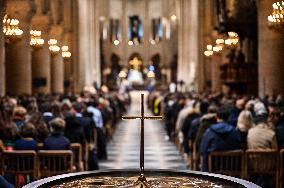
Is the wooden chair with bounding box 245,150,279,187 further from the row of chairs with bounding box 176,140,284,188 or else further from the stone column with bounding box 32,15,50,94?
the stone column with bounding box 32,15,50,94

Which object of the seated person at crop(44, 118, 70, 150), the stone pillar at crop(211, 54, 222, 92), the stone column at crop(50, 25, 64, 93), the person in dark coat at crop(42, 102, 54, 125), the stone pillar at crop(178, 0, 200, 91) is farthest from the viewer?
the stone pillar at crop(178, 0, 200, 91)

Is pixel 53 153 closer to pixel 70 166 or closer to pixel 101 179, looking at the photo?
pixel 70 166

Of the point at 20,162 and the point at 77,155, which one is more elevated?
the point at 20,162

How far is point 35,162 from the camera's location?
8984 mm

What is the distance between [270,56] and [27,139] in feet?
37.7

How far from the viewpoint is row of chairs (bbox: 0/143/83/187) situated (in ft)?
29.4

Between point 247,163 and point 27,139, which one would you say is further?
point 27,139

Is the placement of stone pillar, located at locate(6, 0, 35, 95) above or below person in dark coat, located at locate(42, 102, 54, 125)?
above

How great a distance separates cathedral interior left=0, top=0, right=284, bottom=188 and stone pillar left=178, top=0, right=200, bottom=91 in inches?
5.2

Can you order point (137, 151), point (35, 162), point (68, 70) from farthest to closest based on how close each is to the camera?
point (68, 70) < point (137, 151) < point (35, 162)

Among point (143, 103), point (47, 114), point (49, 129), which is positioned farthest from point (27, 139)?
point (143, 103)

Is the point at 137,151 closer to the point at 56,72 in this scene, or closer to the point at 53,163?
the point at 53,163

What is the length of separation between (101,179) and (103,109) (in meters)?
15.0

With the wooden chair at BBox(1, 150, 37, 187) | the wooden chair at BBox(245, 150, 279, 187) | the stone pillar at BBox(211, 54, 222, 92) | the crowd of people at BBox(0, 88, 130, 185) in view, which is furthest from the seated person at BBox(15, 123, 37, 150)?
the stone pillar at BBox(211, 54, 222, 92)
